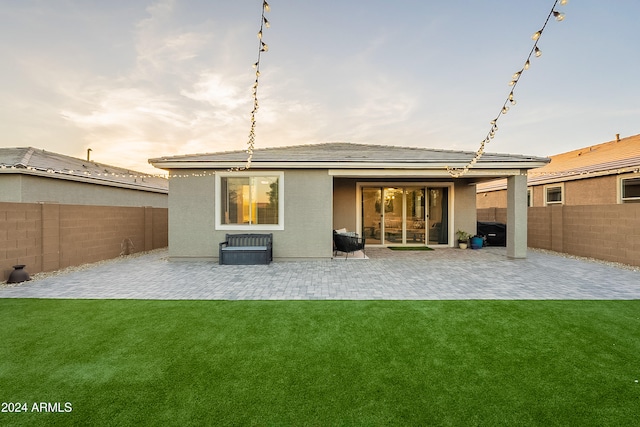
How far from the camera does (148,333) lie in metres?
Result: 3.42

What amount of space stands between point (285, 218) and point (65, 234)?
565cm

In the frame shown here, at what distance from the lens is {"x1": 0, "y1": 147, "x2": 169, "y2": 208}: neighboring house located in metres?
8.89

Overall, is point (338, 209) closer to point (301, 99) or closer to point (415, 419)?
point (301, 99)

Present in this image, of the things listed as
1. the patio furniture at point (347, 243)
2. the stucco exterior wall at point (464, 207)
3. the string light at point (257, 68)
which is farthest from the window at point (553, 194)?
the string light at point (257, 68)

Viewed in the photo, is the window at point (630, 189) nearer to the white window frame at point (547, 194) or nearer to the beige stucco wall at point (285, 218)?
the white window frame at point (547, 194)

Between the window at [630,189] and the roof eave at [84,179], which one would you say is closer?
the roof eave at [84,179]

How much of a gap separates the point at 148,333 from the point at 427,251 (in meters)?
8.87

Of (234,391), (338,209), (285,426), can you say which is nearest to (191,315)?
(234,391)

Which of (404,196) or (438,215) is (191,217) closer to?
(404,196)

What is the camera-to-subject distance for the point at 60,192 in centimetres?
1028

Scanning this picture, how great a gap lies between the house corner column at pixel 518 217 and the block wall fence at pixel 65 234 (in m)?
12.4

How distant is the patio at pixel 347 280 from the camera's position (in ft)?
16.4

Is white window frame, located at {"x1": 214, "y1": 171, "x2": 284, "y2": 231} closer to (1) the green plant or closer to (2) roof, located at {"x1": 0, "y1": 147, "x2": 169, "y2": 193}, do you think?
(2) roof, located at {"x1": 0, "y1": 147, "x2": 169, "y2": 193}

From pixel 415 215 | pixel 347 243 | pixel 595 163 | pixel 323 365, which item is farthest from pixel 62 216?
pixel 595 163
